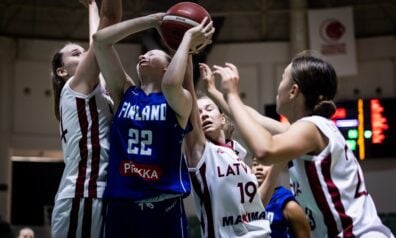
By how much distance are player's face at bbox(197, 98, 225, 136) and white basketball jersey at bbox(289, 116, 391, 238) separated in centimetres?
137

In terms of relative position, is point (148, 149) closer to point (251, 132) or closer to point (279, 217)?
point (251, 132)

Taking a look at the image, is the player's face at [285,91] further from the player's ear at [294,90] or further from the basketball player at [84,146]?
the basketball player at [84,146]

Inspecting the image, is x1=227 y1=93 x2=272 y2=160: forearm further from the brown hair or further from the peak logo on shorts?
the peak logo on shorts

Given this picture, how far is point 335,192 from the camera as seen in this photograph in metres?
2.88

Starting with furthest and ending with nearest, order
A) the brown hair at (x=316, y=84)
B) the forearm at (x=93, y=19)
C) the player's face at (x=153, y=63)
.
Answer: the forearm at (x=93, y=19) < the player's face at (x=153, y=63) < the brown hair at (x=316, y=84)

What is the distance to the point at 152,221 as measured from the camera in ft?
11.3

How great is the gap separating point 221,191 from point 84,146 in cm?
94

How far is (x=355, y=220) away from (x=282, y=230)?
183 centimetres

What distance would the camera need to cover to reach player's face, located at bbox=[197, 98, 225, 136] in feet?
14.1

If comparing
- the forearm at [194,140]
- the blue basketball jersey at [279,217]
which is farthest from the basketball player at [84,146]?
the blue basketball jersey at [279,217]

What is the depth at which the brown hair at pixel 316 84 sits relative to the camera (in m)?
3.04

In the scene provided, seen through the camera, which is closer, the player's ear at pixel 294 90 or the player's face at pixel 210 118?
the player's ear at pixel 294 90

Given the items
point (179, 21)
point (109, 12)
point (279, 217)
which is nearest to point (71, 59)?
point (109, 12)

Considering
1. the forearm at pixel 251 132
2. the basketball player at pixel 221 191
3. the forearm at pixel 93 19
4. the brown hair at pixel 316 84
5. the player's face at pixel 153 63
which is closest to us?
the forearm at pixel 251 132
